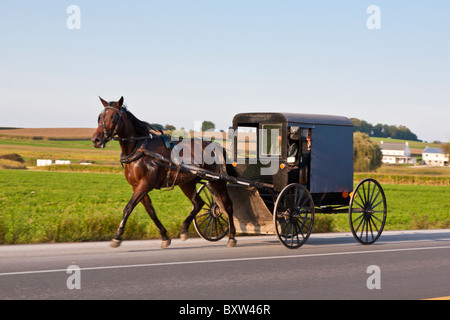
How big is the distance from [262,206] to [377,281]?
3.73m

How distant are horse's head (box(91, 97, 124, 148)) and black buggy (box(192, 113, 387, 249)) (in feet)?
5.56

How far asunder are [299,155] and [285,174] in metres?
0.61

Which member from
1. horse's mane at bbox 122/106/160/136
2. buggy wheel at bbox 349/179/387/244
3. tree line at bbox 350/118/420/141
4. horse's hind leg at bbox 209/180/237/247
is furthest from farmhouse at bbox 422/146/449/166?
horse's mane at bbox 122/106/160/136

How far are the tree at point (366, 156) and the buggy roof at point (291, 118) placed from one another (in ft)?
261

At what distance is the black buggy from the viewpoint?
11242mm

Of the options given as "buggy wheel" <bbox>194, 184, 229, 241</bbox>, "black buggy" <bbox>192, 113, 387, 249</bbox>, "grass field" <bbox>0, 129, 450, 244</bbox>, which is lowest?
"grass field" <bbox>0, 129, 450, 244</bbox>

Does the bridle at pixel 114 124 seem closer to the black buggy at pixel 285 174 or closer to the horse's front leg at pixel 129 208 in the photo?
the horse's front leg at pixel 129 208

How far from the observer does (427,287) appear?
7.66m

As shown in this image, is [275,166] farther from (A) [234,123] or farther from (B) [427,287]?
(B) [427,287]

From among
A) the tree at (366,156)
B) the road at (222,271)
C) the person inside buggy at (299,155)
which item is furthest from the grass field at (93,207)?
the tree at (366,156)

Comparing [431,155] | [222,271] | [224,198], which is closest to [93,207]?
[224,198]

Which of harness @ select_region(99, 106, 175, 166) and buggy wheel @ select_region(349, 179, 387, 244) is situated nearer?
harness @ select_region(99, 106, 175, 166)

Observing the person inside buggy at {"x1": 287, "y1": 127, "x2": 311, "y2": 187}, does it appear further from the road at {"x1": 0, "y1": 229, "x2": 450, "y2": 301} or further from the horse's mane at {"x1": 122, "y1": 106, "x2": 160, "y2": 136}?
the horse's mane at {"x1": 122, "y1": 106, "x2": 160, "y2": 136}
